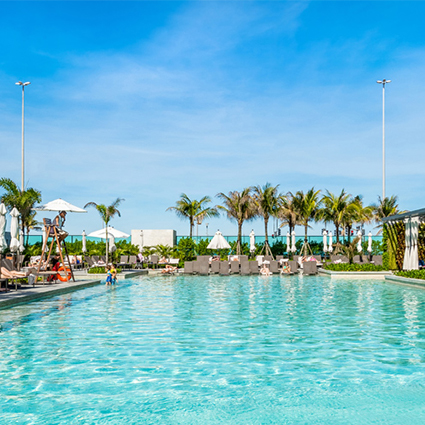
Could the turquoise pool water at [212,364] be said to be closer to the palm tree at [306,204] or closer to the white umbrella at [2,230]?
the white umbrella at [2,230]

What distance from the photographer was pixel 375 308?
37.3 ft

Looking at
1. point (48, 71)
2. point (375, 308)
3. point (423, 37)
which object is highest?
point (423, 37)

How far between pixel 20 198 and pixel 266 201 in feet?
56.6

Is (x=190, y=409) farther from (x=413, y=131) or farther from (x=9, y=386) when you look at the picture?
(x=413, y=131)

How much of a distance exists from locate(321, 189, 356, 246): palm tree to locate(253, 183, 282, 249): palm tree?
21.1 ft


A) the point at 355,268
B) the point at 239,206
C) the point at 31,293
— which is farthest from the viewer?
the point at 239,206

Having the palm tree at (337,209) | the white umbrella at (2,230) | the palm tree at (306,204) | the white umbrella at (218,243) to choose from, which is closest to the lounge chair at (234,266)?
the white umbrella at (218,243)

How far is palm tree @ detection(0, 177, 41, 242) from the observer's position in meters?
28.8

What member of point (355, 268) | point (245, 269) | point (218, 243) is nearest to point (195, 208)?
point (218, 243)

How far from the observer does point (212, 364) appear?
6.16 meters

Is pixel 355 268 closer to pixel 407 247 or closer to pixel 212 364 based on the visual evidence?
pixel 407 247

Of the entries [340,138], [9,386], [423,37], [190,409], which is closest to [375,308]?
[190,409]

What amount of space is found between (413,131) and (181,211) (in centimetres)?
2006

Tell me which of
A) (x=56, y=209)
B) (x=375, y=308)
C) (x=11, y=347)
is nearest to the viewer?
(x=11, y=347)
